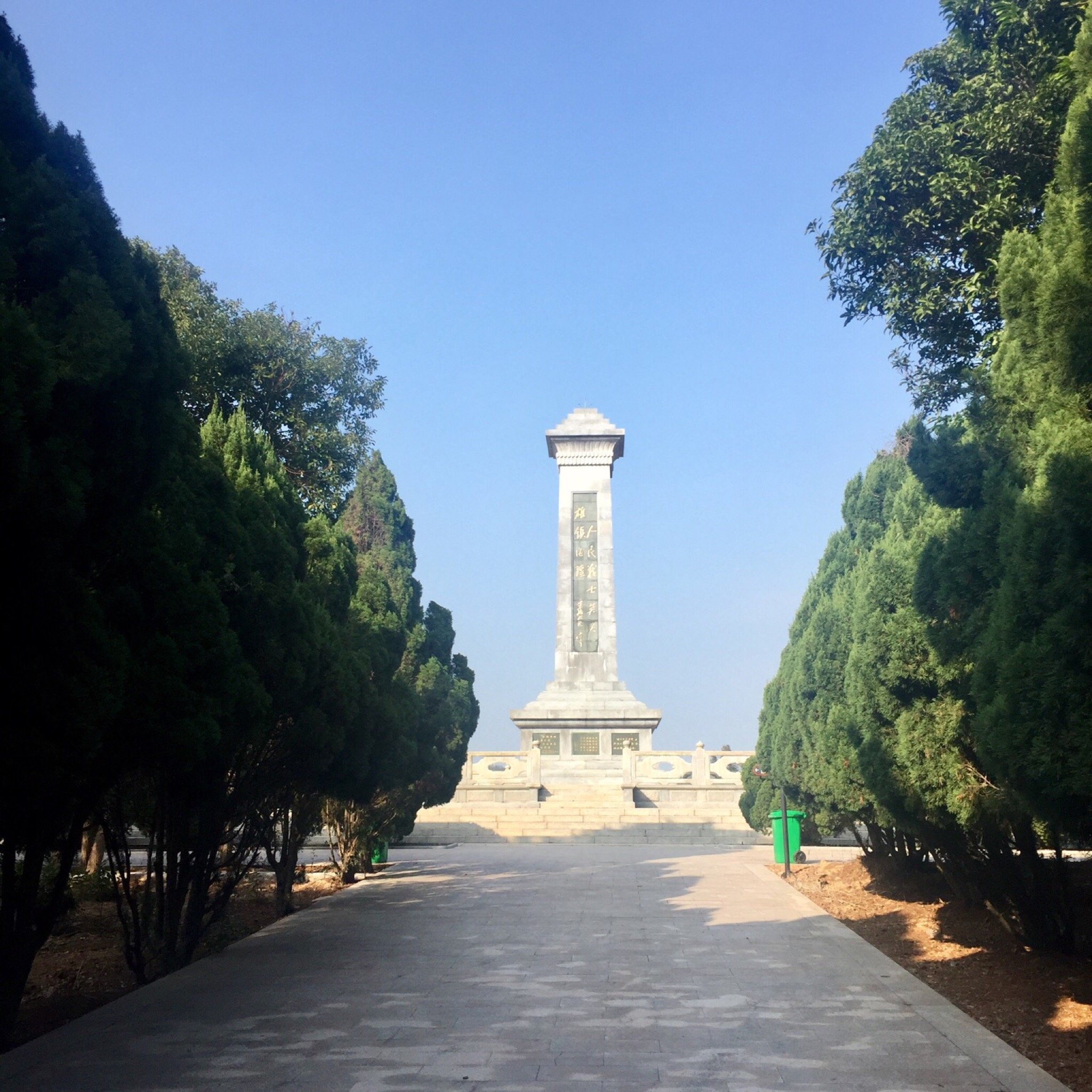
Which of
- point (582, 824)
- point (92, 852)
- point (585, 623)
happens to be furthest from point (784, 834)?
point (585, 623)

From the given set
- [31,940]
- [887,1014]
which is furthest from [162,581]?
[887,1014]

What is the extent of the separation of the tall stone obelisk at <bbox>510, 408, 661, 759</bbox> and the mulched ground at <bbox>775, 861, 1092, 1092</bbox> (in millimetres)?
16870

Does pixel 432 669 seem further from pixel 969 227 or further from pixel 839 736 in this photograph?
pixel 969 227

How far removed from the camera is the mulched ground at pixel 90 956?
7.33 meters

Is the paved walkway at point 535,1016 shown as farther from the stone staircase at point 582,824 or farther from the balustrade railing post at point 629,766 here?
the balustrade railing post at point 629,766

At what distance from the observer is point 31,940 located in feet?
20.3

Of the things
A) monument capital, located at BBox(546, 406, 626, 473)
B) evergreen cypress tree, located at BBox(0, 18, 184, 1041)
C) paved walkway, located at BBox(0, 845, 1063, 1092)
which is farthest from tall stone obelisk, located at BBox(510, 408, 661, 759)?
evergreen cypress tree, located at BBox(0, 18, 184, 1041)

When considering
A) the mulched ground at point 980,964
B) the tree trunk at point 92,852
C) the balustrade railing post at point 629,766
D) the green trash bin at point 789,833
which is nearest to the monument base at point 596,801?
the balustrade railing post at point 629,766

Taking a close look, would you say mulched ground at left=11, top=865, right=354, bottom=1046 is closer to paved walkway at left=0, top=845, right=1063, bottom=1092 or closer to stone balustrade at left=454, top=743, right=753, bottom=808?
paved walkway at left=0, top=845, right=1063, bottom=1092

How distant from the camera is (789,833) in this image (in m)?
16.3

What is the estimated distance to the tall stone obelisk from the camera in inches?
1225

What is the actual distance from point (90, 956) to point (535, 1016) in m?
4.97

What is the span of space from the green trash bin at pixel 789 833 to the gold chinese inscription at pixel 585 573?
1551cm

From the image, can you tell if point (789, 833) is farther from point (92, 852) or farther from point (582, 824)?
point (92, 852)
